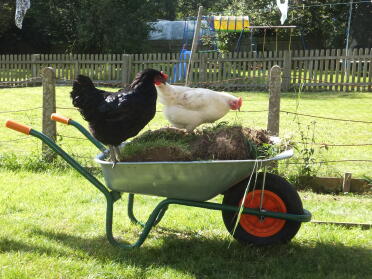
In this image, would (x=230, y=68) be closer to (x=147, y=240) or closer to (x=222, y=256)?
(x=147, y=240)

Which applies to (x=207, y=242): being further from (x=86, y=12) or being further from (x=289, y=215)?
(x=86, y=12)

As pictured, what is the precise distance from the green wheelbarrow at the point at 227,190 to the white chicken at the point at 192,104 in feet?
1.65

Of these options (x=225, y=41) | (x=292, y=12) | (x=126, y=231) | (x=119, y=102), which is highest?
(x=292, y=12)

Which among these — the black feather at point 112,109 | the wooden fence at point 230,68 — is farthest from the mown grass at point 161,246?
the wooden fence at point 230,68

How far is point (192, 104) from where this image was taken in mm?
3027

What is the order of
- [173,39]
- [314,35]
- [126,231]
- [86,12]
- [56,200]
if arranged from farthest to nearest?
[173,39], [314,35], [86,12], [56,200], [126,231]

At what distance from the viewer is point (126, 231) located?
11.1ft

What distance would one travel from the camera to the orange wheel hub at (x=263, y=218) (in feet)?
9.20

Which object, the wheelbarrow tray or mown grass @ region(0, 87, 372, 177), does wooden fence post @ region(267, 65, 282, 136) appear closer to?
mown grass @ region(0, 87, 372, 177)

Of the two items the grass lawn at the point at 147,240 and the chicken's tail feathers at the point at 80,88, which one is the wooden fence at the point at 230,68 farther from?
the chicken's tail feathers at the point at 80,88

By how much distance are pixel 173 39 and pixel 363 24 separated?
34.8ft

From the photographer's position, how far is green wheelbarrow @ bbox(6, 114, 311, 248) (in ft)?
8.46

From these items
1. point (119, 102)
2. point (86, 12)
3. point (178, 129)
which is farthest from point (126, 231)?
point (86, 12)

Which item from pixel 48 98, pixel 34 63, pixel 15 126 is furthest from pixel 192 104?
pixel 34 63
